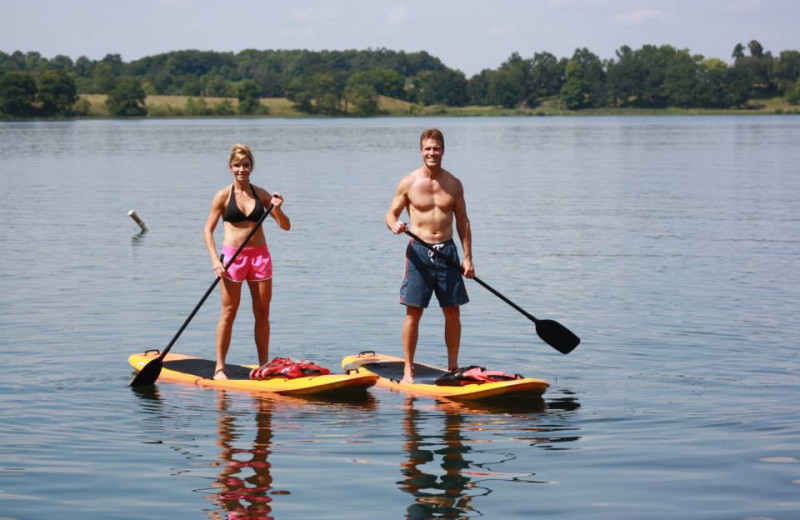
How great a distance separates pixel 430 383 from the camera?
10.7 m

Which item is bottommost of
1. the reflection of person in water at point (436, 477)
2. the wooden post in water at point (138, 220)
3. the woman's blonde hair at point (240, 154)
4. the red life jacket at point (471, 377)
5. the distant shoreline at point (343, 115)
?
the reflection of person in water at point (436, 477)

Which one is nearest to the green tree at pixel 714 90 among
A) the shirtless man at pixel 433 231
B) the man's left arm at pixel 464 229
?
the man's left arm at pixel 464 229

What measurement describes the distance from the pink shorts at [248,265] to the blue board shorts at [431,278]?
1334mm

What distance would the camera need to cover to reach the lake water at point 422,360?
7.80 m

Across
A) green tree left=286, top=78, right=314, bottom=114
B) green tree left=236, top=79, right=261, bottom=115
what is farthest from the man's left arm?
green tree left=286, top=78, right=314, bottom=114

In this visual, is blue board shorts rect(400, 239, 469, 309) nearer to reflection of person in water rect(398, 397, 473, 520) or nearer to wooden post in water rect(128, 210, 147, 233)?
reflection of person in water rect(398, 397, 473, 520)

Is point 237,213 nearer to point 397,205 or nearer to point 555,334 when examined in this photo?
point 397,205

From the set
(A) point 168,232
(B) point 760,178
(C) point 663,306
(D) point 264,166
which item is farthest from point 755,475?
(D) point 264,166

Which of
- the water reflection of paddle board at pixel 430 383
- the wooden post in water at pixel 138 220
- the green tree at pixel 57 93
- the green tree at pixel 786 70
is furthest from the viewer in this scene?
the green tree at pixel 786 70

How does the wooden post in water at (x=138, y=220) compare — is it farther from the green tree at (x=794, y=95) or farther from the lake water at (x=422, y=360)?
the green tree at (x=794, y=95)

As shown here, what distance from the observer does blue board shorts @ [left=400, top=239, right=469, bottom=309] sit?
1041 cm

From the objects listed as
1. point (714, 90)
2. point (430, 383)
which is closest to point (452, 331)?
point (430, 383)

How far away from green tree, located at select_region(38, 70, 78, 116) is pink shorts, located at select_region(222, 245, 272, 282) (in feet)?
466

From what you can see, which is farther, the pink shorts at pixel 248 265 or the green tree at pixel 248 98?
the green tree at pixel 248 98
